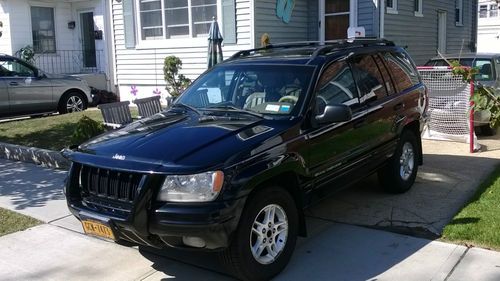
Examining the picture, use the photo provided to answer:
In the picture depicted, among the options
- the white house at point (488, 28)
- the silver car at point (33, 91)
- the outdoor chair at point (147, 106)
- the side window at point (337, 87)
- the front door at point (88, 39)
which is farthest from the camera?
the white house at point (488, 28)

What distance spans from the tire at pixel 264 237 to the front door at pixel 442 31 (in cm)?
1744

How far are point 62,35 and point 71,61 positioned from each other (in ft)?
3.22

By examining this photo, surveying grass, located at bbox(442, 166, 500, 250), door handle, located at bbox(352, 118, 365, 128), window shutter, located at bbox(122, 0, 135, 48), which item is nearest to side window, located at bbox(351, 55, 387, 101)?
door handle, located at bbox(352, 118, 365, 128)

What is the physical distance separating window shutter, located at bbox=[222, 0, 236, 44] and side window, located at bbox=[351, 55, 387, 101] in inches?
315

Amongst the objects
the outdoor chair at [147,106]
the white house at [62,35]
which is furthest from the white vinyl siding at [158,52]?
the outdoor chair at [147,106]

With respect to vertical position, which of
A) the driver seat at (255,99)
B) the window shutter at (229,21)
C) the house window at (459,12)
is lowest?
the driver seat at (255,99)

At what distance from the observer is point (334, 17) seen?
15.1 metres

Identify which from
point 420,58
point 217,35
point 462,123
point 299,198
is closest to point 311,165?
point 299,198

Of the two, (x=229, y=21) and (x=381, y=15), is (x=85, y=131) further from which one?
(x=381, y=15)

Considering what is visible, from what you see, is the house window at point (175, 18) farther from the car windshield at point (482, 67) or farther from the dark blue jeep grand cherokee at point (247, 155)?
the dark blue jeep grand cherokee at point (247, 155)

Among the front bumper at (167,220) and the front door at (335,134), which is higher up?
the front door at (335,134)

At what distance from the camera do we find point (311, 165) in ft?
15.3

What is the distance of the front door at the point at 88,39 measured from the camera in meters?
19.5

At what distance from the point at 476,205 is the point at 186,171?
3.62 m
